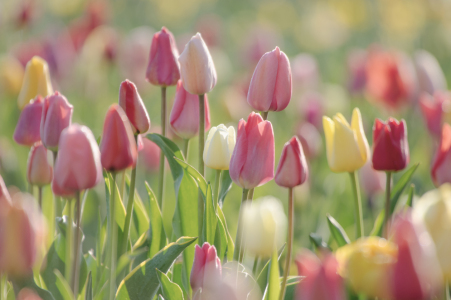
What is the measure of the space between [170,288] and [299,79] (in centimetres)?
200

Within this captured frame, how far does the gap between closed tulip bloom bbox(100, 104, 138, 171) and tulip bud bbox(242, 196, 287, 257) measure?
0.71 feet

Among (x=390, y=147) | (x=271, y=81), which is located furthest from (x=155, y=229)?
(x=390, y=147)

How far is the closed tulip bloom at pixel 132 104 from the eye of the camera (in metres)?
0.90

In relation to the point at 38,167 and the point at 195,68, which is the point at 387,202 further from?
the point at 38,167

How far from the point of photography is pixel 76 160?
71 cm

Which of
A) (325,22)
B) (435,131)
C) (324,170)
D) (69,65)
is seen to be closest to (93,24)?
(69,65)

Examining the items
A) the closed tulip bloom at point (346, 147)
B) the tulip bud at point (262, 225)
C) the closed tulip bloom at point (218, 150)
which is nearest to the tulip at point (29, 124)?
the closed tulip bloom at point (218, 150)

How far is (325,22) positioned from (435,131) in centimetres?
299

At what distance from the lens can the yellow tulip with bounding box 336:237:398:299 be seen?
595mm

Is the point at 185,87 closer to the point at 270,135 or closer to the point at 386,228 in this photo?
the point at 270,135

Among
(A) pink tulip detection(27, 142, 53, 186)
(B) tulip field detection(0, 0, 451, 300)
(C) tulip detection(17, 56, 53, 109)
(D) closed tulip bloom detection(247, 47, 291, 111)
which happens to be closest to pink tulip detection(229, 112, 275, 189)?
(B) tulip field detection(0, 0, 451, 300)

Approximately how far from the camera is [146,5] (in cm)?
618

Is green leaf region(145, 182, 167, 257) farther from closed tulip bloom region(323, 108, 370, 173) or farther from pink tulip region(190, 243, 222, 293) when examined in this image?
closed tulip bloom region(323, 108, 370, 173)

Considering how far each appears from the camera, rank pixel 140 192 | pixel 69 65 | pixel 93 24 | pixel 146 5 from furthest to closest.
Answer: pixel 146 5 → pixel 93 24 → pixel 69 65 → pixel 140 192
